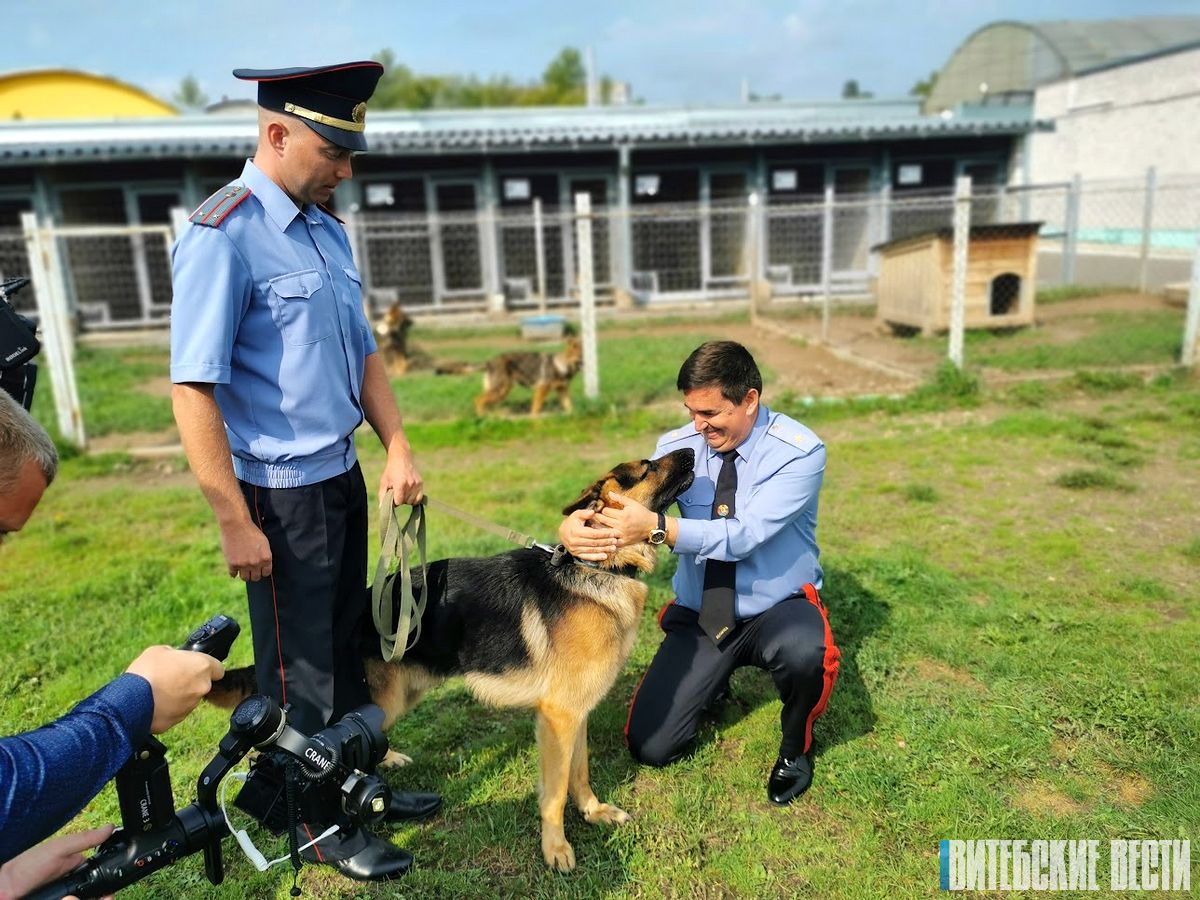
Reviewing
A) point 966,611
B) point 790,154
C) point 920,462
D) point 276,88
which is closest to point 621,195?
point 790,154

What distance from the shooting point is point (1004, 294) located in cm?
1266

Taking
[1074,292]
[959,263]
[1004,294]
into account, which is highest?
[959,263]

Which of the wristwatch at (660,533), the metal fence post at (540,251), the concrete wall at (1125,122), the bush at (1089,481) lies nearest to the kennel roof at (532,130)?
the metal fence post at (540,251)

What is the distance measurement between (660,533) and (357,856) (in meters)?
1.46

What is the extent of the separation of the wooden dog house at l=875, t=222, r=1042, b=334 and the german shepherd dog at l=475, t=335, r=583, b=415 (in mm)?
5813

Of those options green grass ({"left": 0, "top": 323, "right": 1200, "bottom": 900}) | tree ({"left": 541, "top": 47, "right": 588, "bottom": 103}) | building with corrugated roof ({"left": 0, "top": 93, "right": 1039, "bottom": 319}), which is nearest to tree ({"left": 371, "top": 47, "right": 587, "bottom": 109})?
tree ({"left": 541, "top": 47, "right": 588, "bottom": 103})

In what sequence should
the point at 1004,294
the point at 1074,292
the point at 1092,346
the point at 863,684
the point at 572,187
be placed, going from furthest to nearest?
the point at 572,187, the point at 1074,292, the point at 1004,294, the point at 1092,346, the point at 863,684

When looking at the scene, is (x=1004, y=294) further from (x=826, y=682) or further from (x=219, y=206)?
(x=219, y=206)

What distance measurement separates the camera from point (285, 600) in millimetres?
2420

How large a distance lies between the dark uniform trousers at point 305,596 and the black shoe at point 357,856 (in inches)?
16.3

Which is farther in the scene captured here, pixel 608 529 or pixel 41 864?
pixel 608 529

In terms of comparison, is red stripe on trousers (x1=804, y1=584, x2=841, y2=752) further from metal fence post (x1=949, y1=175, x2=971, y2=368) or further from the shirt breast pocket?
metal fence post (x1=949, y1=175, x2=971, y2=368)

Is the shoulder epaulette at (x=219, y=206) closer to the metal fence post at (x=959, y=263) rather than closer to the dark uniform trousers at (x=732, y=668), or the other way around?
the dark uniform trousers at (x=732, y=668)

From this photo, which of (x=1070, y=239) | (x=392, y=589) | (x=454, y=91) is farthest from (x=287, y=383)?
(x=454, y=91)
